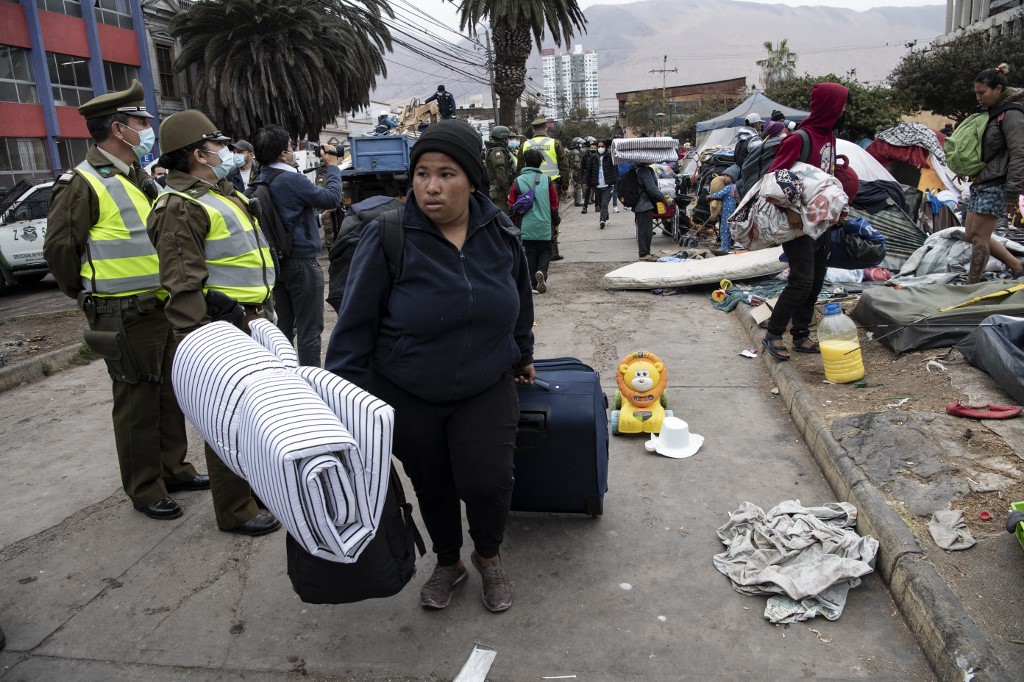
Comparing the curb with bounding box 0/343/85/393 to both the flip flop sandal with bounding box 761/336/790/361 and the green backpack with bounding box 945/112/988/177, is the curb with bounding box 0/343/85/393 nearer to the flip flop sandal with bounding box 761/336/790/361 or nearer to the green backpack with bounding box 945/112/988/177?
A: the flip flop sandal with bounding box 761/336/790/361

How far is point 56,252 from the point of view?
138 inches

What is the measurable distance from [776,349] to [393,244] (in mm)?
4041

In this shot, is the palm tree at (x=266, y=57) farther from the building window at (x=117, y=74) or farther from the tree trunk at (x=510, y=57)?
the tree trunk at (x=510, y=57)

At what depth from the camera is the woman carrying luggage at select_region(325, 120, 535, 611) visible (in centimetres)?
243

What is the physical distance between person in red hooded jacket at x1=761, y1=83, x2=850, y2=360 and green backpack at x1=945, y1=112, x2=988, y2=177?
1.41 metres

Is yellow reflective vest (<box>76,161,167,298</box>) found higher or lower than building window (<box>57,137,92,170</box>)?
lower

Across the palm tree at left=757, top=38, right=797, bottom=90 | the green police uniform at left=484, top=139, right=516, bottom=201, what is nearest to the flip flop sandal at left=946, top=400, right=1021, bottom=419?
the green police uniform at left=484, top=139, right=516, bottom=201

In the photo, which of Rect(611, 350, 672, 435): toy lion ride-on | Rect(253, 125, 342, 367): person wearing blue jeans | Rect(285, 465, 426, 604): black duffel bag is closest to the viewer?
Rect(285, 465, 426, 604): black duffel bag

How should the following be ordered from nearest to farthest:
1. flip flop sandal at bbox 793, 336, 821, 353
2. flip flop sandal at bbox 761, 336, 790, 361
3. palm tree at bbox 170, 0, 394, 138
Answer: flip flop sandal at bbox 761, 336, 790, 361 → flip flop sandal at bbox 793, 336, 821, 353 → palm tree at bbox 170, 0, 394, 138

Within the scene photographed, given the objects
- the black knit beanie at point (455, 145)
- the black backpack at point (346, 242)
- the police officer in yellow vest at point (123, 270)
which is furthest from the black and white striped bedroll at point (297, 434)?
the police officer in yellow vest at point (123, 270)

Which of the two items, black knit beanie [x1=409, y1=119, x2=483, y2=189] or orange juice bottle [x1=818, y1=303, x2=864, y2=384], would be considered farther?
orange juice bottle [x1=818, y1=303, x2=864, y2=384]

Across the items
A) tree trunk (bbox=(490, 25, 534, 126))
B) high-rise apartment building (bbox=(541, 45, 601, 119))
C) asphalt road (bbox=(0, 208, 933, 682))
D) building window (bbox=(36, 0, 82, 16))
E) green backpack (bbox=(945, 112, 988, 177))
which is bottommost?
asphalt road (bbox=(0, 208, 933, 682))

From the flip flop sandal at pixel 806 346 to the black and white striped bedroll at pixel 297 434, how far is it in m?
4.49

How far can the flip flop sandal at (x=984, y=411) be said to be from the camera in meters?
3.88
